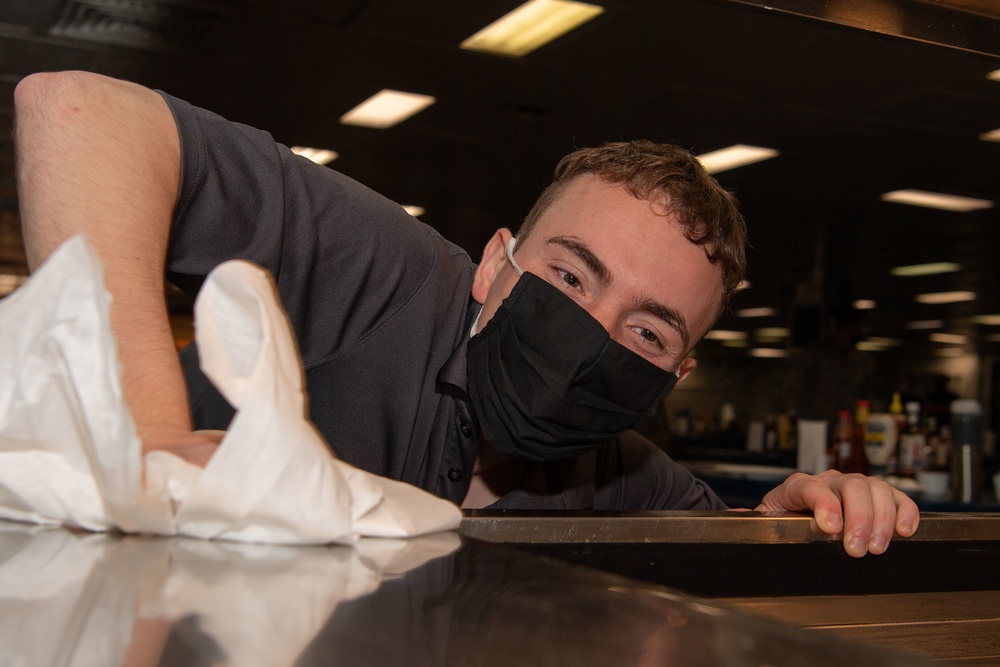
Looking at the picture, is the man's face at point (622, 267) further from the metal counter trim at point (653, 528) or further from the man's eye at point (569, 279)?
the metal counter trim at point (653, 528)

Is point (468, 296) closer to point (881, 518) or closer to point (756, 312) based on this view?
point (881, 518)

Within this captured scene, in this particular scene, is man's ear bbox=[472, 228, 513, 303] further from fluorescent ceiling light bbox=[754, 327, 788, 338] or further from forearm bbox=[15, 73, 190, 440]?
fluorescent ceiling light bbox=[754, 327, 788, 338]

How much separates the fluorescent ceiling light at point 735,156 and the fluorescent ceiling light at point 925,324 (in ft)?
19.3

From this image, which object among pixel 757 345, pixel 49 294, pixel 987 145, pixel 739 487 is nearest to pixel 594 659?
pixel 49 294

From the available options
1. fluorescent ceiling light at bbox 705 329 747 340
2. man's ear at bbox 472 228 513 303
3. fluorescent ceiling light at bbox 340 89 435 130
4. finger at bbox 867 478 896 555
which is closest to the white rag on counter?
finger at bbox 867 478 896 555

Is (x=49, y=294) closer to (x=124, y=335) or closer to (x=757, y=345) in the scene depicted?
(x=124, y=335)

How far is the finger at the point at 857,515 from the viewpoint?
3.06 feet

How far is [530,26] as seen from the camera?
361 centimetres

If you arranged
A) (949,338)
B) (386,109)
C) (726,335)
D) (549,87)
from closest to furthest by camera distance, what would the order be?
(549,87) < (386,109) < (949,338) < (726,335)

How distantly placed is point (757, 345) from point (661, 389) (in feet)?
36.9

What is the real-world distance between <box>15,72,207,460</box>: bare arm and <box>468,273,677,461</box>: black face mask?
468 millimetres

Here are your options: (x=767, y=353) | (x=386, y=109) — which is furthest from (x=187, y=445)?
(x=767, y=353)

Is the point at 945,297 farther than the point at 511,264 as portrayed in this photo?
Yes

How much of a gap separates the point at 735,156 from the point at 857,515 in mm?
4372
